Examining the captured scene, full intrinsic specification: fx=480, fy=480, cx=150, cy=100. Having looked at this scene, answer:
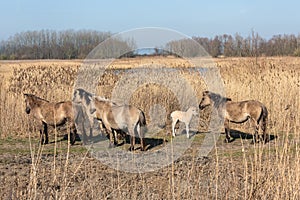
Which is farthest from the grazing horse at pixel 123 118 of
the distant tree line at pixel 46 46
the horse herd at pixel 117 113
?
the distant tree line at pixel 46 46

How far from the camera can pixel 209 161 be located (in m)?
8.28

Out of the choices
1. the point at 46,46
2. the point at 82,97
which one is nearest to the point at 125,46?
the point at 82,97

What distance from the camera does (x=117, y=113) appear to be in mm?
10211

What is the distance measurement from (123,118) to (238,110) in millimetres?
2925

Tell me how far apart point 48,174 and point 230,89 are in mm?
8752

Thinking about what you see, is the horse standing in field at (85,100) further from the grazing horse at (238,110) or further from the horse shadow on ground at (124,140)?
the grazing horse at (238,110)

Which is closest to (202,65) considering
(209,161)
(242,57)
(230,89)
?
(230,89)

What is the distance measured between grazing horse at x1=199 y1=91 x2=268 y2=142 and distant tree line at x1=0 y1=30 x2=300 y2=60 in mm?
1746

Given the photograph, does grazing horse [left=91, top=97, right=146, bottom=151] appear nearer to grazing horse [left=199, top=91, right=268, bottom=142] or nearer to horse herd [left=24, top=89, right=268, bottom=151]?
horse herd [left=24, top=89, right=268, bottom=151]

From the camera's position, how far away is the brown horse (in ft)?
36.3

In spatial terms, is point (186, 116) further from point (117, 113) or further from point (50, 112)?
point (50, 112)

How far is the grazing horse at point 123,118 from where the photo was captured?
10020 millimetres

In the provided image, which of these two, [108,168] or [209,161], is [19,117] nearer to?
[108,168]

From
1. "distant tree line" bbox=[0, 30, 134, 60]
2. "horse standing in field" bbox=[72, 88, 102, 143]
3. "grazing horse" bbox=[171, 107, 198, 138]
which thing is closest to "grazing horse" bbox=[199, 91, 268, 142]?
"grazing horse" bbox=[171, 107, 198, 138]
